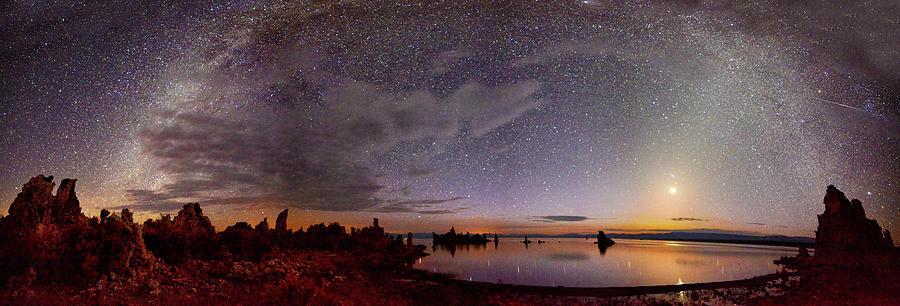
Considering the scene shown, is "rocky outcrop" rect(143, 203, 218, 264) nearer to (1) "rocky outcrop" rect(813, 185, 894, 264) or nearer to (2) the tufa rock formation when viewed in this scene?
(2) the tufa rock formation

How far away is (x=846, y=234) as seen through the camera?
67.8m

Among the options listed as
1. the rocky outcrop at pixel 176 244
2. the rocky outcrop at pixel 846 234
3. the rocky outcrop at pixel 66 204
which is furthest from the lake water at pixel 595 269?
the rocky outcrop at pixel 66 204

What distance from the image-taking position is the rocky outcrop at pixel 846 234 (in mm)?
65438

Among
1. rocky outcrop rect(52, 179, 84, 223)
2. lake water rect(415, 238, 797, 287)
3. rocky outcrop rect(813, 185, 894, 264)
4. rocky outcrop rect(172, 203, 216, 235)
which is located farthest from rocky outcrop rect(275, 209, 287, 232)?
rocky outcrop rect(813, 185, 894, 264)

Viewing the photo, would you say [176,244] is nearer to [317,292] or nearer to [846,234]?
[317,292]

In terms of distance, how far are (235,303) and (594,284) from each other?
112ft

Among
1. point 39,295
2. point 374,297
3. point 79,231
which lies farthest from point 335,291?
point 79,231

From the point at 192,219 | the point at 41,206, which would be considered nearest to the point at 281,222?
the point at 192,219

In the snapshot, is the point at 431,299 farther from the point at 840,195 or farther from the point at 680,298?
the point at 840,195

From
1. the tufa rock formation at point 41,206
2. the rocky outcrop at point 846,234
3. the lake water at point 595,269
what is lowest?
the lake water at point 595,269

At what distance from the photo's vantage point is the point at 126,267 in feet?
69.7

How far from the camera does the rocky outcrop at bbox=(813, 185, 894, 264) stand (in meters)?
65.4

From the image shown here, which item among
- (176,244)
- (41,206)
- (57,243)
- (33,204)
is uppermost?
(33,204)

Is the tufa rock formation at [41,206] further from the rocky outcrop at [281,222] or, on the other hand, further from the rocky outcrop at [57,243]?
the rocky outcrop at [281,222]
